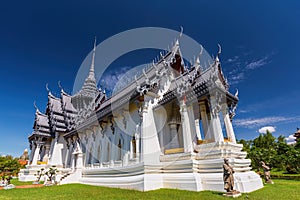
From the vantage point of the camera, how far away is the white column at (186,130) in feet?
29.1

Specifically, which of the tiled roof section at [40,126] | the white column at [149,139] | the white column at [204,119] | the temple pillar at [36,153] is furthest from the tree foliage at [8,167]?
the white column at [204,119]

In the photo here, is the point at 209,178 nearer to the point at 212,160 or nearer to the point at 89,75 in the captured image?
the point at 212,160

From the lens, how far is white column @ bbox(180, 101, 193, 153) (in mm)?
8867

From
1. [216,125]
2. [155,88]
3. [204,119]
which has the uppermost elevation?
[155,88]

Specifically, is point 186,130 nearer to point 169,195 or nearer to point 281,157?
point 169,195

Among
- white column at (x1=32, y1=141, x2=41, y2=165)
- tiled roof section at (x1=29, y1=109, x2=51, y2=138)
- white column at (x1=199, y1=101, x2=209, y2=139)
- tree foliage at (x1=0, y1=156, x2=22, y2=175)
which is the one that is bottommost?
tree foliage at (x1=0, y1=156, x2=22, y2=175)

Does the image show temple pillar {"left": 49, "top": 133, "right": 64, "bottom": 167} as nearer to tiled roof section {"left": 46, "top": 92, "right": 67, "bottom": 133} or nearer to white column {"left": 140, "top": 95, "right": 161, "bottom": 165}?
tiled roof section {"left": 46, "top": 92, "right": 67, "bottom": 133}

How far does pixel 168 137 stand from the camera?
1132 centimetres

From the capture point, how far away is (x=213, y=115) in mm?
8516

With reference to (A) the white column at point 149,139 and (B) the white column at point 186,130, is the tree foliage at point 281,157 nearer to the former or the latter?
(B) the white column at point 186,130

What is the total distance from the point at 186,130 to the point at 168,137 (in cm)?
235

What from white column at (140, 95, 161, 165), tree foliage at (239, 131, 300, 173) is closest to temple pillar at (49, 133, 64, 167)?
white column at (140, 95, 161, 165)

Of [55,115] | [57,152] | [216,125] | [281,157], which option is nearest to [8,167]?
[55,115]

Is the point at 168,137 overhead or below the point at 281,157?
overhead
